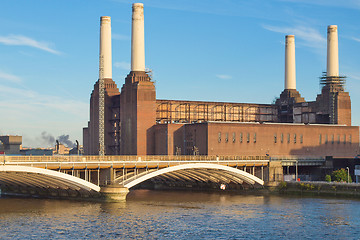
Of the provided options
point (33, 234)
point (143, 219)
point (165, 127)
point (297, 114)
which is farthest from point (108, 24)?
point (33, 234)

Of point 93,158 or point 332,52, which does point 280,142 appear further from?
point 93,158

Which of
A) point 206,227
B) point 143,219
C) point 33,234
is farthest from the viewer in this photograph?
point 143,219

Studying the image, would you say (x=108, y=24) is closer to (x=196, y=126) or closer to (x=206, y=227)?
(x=196, y=126)

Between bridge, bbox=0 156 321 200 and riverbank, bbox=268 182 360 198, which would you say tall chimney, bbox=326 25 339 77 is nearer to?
bridge, bbox=0 156 321 200

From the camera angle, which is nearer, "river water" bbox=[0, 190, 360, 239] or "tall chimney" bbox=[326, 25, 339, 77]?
"river water" bbox=[0, 190, 360, 239]

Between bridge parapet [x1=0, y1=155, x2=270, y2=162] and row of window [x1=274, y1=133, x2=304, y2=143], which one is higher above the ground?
row of window [x1=274, y1=133, x2=304, y2=143]

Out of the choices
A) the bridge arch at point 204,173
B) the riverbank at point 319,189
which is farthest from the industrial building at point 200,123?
the riverbank at point 319,189

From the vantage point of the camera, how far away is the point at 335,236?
208 feet

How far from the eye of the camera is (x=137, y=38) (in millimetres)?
138250

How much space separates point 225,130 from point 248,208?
4450cm

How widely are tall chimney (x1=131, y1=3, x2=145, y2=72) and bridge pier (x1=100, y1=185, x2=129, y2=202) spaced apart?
2188 inches

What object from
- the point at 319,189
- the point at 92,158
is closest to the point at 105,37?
the point at 92,158

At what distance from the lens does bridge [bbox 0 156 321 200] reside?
270 feet

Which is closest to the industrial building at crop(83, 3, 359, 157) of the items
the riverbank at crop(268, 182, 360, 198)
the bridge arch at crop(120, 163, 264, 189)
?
the bridge arch at crop(120, 163, 264, 189)
